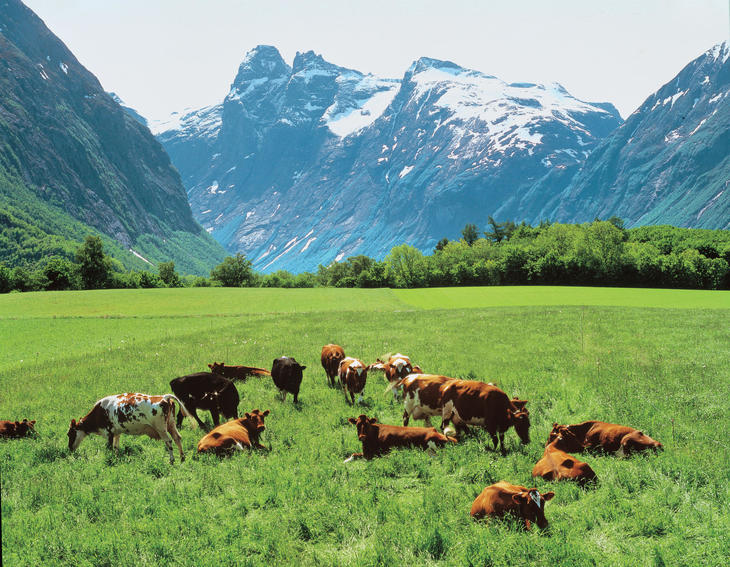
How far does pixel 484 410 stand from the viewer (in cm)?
1088

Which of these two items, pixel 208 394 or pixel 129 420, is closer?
pixel 129 420

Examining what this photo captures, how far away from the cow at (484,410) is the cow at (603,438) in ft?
2.73

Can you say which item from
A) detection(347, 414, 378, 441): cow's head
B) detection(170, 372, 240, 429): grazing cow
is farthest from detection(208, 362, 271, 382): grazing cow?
detection(347, 414, 378, 441): cow's head

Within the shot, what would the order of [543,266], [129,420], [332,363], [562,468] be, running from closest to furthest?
[562,468]
[129,420]
[332,363]
[543,266]

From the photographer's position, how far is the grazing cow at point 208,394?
13320mm

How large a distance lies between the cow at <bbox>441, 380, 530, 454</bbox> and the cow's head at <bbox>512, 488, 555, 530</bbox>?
285 cm

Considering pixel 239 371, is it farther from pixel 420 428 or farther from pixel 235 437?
pixel 420 428

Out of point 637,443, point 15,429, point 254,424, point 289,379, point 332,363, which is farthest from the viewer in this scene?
point 332,363

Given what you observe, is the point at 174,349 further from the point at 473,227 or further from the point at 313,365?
the point at 473,227

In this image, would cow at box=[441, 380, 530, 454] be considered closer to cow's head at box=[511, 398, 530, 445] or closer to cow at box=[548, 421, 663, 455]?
cow's head at box=[511, 398, 530, 445]

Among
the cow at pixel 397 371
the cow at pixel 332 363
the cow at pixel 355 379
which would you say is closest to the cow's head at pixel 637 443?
the cow at pixel 397 371

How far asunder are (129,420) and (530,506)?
935cm

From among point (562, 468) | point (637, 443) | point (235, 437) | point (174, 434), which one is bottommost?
point (174, 434)

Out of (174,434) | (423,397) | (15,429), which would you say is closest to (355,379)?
(423,397)
